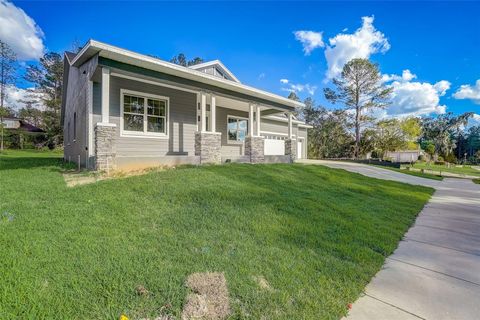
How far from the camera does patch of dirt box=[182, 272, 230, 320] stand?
187 cm

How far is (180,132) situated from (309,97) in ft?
119

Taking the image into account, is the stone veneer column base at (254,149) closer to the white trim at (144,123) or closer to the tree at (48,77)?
the white trim at (144,123)

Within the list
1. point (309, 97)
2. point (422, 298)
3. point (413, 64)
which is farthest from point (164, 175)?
point (309, 97)

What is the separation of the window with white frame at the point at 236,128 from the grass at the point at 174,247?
816 centimetres

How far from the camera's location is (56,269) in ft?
7.40

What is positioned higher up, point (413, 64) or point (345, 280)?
point (413, 64)

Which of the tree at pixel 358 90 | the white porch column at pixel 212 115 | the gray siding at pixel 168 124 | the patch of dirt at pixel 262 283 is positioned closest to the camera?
the patch of dirt at pixel 262 283

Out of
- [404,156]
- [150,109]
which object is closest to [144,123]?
[150,109]

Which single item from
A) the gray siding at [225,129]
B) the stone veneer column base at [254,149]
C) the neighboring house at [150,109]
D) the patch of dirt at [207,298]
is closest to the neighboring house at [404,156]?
the neighboring house at [150,109]

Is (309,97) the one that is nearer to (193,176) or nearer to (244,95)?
(244,95)

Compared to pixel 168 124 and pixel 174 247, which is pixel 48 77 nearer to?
pixel 168 124

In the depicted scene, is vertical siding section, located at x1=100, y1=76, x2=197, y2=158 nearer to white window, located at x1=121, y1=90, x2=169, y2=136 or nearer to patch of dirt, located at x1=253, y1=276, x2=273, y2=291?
white window, located at x1=121, y1=90, x2=169, y2=136

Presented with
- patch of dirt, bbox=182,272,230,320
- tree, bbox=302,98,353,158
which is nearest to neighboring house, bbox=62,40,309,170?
patch of dirt, bbox=182,272,230,320

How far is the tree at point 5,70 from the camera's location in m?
23.0
